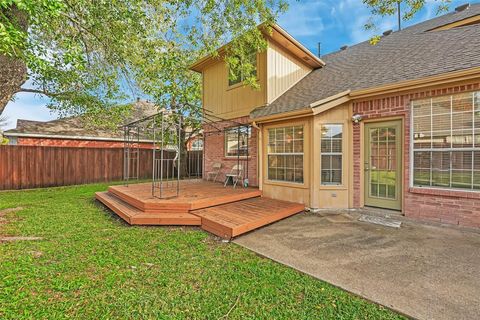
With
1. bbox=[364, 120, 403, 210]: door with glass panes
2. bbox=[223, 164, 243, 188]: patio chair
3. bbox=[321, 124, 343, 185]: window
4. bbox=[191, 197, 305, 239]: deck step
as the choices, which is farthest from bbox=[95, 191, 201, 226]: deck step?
bbox=[364, 120, 403, 210]: door with glass panes

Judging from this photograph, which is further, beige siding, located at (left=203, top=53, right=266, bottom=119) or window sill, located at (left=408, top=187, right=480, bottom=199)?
beige siding, located at (left=203, top=53, right=266, bottom=119)

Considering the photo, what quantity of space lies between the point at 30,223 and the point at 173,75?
407 inches

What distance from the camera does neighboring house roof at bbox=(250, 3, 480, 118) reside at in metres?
5.41

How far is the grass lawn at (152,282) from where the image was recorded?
236 cm

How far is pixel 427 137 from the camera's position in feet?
17.1

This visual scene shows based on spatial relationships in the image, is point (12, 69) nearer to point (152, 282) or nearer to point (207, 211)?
point (207, 211)

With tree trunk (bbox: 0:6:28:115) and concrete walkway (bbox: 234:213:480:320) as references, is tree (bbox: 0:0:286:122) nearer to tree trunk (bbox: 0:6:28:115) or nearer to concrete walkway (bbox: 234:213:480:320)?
tree trunk (bbox: 0:6:28:115)

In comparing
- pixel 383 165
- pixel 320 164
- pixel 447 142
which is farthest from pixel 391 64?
pixel 320 164

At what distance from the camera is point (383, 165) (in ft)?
19.4

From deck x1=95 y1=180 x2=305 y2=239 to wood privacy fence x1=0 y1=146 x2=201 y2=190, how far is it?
20.3 ft

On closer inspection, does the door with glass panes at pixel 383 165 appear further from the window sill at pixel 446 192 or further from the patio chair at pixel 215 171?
the patio chair at pixel 215 171

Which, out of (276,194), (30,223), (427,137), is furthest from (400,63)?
(30,223)

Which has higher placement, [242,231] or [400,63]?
[400,63]

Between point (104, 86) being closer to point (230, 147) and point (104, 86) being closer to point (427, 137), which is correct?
point (230, 147)
